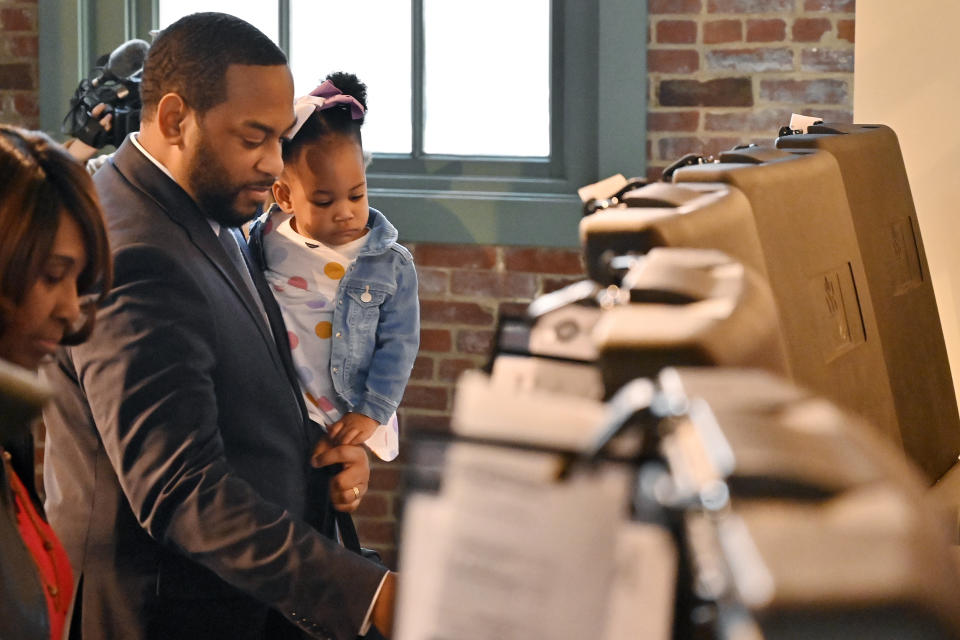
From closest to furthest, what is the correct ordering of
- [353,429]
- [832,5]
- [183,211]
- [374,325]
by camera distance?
1. [183,211]
2. [353,429]
3. [374,325]
4. [832,5]

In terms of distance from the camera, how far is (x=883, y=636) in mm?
331

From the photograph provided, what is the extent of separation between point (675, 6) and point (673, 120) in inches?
11.5

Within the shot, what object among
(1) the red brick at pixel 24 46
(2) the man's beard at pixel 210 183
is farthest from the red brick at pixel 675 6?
(1) the red brick at pixel 24 46

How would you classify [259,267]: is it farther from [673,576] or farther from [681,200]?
[673,576]

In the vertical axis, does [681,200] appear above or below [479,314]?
above

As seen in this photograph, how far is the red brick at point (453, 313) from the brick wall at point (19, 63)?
130 centimetres

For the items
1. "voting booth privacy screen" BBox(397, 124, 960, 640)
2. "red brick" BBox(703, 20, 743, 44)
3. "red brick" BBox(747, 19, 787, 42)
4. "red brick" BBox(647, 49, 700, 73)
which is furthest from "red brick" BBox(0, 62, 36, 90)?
"voting booth privacy screen" BBox(397, 124, 960, 640)

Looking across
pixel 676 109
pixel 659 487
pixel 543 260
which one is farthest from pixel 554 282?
pixel 659 487

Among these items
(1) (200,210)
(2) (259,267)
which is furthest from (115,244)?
(2) (259,267)

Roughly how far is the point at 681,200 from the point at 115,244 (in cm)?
85

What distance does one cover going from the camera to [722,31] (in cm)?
292

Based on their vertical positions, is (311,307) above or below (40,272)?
below

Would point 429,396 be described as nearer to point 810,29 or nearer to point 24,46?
point 810,29

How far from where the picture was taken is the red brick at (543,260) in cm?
309
